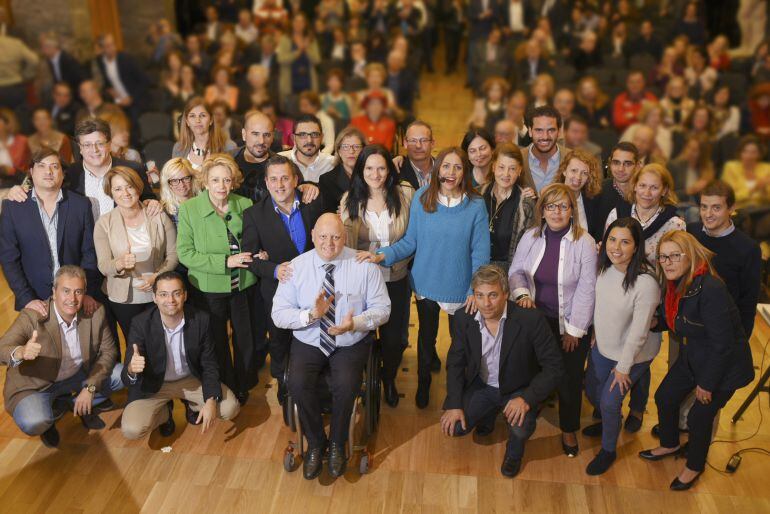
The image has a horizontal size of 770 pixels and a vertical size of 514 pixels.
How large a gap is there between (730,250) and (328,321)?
1.89 meters

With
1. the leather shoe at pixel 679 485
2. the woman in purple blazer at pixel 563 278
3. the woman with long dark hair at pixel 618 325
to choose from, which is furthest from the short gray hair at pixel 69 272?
the leather shoe at pixel 679 485

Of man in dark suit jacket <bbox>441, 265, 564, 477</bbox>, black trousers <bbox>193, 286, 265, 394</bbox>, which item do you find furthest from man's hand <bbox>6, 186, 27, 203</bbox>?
man in dark suit jacket <bbox>441, 265, 564, 477</bbox>

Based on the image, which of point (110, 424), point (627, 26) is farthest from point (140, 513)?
point (627, 26)

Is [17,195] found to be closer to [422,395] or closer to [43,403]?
[43,403]

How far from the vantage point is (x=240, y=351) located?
413 centimetres

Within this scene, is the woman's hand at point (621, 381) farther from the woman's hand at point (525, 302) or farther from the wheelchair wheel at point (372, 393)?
the wheelchair wheel at point (372, 393)

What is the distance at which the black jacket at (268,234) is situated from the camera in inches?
148

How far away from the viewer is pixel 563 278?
3576 mm

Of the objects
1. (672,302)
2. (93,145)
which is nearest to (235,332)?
(93,145)

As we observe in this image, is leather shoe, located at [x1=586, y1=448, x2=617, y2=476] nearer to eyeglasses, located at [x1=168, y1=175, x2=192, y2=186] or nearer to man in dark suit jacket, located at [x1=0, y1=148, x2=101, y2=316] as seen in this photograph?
eyeglasses, located at [x1=168, y1=175, x2=192, y2=186]

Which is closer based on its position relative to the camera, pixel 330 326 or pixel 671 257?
pixel 671 257

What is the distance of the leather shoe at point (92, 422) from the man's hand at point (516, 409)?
209 centimetres

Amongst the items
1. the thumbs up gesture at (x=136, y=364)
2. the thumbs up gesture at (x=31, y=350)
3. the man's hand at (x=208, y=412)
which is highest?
the thumbs up gesture at (x=31, y=350)

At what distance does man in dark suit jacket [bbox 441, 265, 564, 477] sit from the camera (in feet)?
11.4
